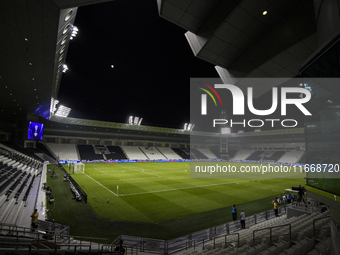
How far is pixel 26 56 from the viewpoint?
1330 cm

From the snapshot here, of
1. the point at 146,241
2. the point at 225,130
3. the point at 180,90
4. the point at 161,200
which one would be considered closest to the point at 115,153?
the point at 180,90

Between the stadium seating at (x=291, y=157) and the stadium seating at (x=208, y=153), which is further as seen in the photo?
the stadium seating at (x=208, y=153)

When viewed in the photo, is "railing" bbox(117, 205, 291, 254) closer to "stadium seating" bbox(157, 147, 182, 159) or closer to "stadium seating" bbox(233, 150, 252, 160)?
"stadium seating" bbox(157, 147, 182, 159)

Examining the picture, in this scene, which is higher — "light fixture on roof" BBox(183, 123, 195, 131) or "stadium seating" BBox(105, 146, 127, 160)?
"light fixture on roof" BBox(183, 123, 195, 131)

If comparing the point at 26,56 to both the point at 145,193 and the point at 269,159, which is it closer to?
the point at 145,193

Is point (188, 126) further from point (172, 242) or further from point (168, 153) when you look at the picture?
point (172, 242)

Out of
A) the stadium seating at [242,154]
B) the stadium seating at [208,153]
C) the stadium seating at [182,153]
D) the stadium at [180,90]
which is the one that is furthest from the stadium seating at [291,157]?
the stadium at [180,90]

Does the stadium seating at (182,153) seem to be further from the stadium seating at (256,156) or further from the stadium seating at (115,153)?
the stadium seating at (115,153)

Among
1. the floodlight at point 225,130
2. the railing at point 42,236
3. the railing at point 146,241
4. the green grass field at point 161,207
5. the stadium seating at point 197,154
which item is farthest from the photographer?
the floodlight at point 225,130

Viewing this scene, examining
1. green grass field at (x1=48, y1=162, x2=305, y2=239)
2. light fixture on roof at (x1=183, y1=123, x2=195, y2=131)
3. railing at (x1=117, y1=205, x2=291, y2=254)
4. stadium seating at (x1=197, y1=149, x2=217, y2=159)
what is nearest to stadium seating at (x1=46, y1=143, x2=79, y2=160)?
green grass field at (x1=48, y1=162, x2=305, y2=239)

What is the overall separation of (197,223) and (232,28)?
11256 mm

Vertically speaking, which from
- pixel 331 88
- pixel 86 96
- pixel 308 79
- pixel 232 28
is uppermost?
pixel 86 96

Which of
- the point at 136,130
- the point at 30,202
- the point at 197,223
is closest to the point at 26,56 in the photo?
the point at 30,202

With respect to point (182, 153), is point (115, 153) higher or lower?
lower
